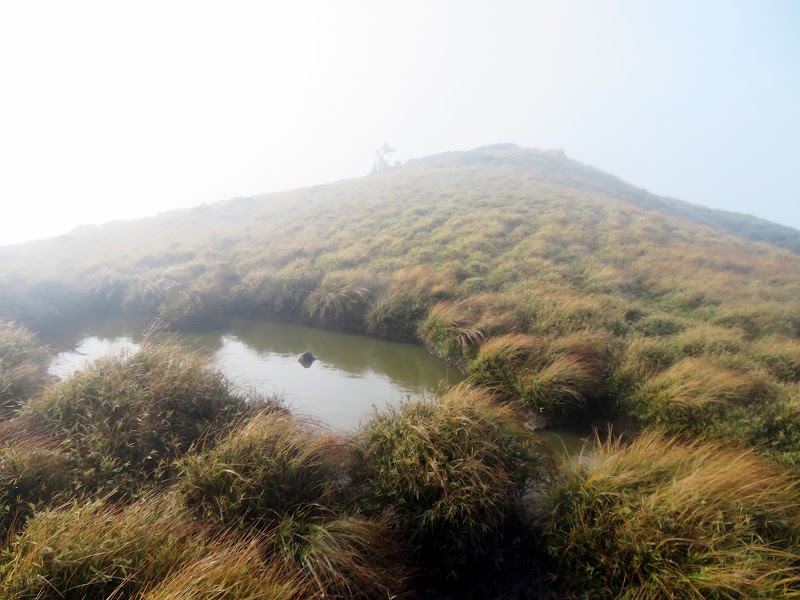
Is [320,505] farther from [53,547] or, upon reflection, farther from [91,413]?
[91,413]

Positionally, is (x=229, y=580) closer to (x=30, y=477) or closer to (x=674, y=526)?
(x=30, y=477)

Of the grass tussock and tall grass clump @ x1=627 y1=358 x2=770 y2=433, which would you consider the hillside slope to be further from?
the grass tussock

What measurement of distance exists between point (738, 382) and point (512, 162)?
3726 cm

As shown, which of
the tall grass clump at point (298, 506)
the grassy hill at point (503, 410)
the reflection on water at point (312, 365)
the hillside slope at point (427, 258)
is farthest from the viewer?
the hillside slope at point (427, 258)

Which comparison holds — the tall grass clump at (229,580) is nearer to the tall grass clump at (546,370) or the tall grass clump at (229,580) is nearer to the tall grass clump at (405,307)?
the tall grass clump at (546,370)

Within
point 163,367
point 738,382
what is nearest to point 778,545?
point 738,382

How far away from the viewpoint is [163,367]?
5.94 meters

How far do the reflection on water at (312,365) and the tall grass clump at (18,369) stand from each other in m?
0.57

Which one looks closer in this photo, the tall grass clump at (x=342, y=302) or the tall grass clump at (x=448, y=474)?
the tall grass clump at (x=448, y=474)

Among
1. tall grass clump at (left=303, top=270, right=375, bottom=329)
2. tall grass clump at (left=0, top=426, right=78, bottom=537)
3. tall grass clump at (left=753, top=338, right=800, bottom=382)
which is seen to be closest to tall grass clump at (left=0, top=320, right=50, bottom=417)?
tall grass clump at (left=0, top=426, right=78, bottom=537)

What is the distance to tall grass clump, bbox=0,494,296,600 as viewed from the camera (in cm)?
257

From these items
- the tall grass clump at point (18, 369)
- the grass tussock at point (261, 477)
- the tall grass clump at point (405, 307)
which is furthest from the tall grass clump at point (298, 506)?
the tall grass clump at point (405, 307)

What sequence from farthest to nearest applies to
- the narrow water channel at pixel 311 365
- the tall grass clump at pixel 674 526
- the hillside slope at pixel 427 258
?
the hillside slope at pixel 427 258 → the narrow water channel at pixel 311 365 → the tall grass clump at pixel 674 526

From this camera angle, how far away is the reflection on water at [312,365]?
7520 millimetres
